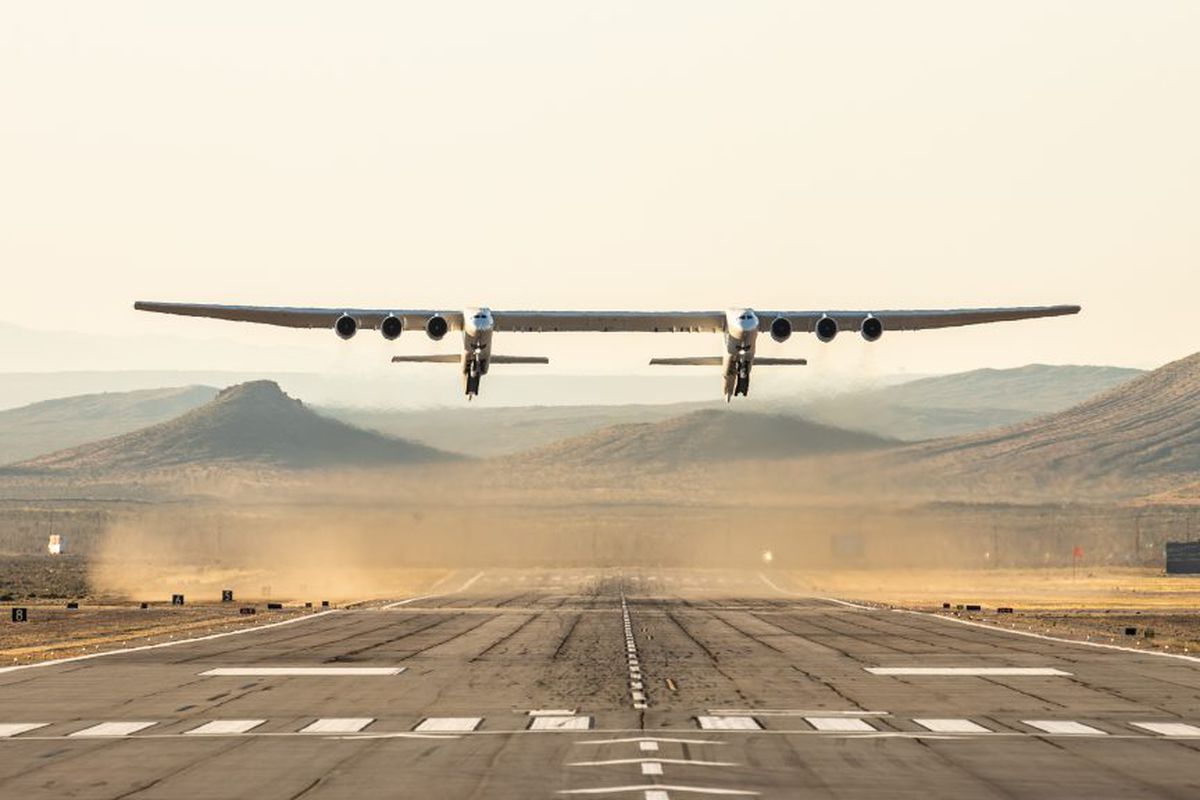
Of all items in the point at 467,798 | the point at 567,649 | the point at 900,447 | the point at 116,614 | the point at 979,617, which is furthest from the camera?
the point at 900,447

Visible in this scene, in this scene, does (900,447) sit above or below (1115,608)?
above

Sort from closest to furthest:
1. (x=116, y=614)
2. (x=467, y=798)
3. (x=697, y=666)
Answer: (x=467, y=798)
(x=697, y=666)
(x=116, y=614)

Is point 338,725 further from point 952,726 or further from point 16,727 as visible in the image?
point 952,726

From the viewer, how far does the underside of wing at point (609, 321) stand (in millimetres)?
60156

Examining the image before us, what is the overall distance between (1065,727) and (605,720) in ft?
24.0

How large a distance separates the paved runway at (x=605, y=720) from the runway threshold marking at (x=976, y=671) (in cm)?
13

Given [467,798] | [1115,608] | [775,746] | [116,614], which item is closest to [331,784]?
[467,798]

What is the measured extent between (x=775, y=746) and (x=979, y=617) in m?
51.2

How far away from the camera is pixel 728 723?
28.3 m

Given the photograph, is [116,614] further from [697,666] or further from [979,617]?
[697,666]

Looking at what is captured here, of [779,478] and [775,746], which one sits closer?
[775,746]

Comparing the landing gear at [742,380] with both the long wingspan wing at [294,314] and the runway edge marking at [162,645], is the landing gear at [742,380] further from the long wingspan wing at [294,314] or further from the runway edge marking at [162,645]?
the runway edge marking at [162,645]

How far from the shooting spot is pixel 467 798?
19.7 meters

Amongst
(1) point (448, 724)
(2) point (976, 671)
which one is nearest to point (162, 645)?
(2) point (976, 671)
